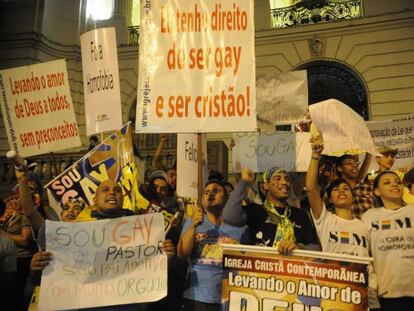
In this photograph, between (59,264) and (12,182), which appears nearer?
(59,264)

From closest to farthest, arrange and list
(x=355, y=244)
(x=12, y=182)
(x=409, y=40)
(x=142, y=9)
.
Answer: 1. (x=355, y=244)
2. (x=142, y=9)
3. (x=12, y=182)
4. (x=409, y=40)

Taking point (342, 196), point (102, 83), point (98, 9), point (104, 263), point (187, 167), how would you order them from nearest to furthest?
point (104, 263) → point (342, 196) → point (187, 167) → point (102, 83) → point (98, 9)

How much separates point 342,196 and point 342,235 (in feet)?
1.03

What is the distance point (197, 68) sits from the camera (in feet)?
11.9

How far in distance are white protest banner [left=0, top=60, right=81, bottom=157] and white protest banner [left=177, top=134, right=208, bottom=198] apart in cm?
163

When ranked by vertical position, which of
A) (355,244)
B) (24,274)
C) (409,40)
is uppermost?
(409,40)

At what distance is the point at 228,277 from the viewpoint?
3.04 m

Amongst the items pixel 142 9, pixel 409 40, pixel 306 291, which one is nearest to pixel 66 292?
pixel 306 291

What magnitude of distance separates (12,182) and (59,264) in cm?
745

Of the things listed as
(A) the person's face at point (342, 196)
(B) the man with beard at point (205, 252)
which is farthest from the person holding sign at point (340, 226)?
(B) the man with beard at point (205, 252)

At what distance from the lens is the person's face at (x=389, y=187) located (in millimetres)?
3311

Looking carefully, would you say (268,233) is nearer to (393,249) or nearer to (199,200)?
(199,200)

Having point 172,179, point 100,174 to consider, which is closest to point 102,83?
point 100,174

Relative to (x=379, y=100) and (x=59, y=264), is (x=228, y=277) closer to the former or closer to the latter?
(x=59, y=264)
